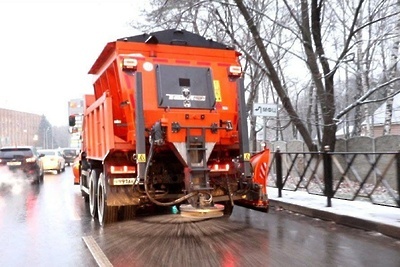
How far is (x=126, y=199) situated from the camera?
8781 millimetres

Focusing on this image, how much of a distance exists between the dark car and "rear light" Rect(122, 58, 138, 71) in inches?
536

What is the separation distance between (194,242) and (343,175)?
433 cm

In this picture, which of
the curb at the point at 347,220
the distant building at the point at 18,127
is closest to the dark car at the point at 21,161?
the curb at the point at 347,220

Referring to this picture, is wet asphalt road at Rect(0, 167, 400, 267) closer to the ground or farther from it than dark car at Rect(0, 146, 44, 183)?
closer to the ground

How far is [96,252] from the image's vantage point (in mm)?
7059

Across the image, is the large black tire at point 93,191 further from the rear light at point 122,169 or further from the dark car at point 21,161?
the dark car at point 21,161

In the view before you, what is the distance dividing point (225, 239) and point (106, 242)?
6.31 feet

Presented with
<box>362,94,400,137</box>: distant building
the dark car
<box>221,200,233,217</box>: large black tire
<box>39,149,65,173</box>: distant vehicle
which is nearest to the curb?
<box>221,200,233,217</box>: large black tire

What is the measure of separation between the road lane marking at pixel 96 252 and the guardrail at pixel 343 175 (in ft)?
16.9

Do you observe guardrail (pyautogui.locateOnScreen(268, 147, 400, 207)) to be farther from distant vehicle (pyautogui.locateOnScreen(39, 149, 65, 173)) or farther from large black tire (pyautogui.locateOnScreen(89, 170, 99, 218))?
distant vehicle (pyautogui.locateOnScreen(39, 149, 65, 173))

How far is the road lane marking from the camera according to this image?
6344 mm

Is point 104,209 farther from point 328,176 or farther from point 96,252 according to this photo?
point 328,176

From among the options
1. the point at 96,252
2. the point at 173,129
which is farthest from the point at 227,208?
the point at 96,252

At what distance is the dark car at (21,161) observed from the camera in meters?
20.4
